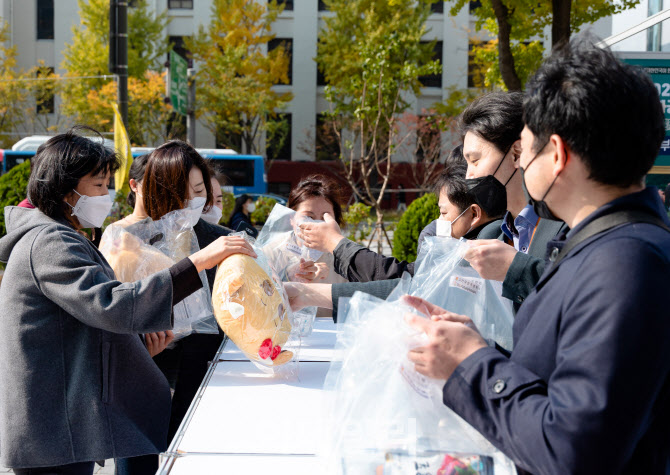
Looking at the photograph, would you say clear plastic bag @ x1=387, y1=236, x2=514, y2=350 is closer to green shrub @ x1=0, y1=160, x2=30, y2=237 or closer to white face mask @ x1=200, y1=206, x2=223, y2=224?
white face mask @ x1=200, y1=206, x2=223, y2=224

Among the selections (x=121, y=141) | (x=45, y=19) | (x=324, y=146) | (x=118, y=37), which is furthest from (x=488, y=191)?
(x=45, y=19)

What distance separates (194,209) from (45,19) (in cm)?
3005

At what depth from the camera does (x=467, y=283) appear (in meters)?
1.96

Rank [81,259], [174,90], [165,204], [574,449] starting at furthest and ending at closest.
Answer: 1. [174,90]
2. [165,204]
3. [81,259]
4. [574,449]

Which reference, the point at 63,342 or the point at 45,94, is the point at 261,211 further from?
the point at 45,94

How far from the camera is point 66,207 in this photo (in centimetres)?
226

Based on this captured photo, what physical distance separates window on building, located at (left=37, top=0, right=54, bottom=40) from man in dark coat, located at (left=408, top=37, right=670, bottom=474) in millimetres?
31659

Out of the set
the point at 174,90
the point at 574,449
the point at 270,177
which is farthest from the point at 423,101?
the point at 574,449

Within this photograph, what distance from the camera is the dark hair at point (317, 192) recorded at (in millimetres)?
3594

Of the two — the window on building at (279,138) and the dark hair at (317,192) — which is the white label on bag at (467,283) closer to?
the dark hair at (317,192)

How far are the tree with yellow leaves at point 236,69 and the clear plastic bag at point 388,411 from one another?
77.8 ft

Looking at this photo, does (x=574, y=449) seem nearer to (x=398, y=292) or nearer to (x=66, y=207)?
(x=398, y=292)

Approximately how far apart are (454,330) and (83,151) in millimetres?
1589

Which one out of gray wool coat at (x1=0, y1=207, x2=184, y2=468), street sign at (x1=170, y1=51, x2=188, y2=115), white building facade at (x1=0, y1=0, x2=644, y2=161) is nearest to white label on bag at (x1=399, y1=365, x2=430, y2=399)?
gray wool coat at (x1=0, y1=207, x2=184, y2=468)
